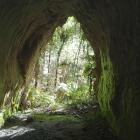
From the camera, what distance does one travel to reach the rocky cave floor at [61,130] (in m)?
8.06

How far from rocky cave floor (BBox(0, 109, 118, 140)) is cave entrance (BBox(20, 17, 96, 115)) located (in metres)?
2.64

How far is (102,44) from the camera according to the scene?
896 cm

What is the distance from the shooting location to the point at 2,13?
7996 mm

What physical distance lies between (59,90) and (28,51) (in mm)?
6197

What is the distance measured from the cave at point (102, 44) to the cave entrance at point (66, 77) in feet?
8.32

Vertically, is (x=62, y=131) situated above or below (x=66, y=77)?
below

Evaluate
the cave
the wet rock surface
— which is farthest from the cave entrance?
the wet rock surface

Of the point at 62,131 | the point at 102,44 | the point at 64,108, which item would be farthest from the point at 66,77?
the point at 102,44

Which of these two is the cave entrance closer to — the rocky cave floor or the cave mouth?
the cave mouth

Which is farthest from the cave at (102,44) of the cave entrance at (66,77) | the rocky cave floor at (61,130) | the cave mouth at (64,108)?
the cave entrance at (66,77)

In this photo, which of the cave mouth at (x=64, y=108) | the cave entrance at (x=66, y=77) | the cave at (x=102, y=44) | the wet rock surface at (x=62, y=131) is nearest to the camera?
the cave at (x=102, y=44)

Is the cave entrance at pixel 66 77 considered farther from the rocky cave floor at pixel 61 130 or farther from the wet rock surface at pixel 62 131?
the wet rock surface at pixel 62 131

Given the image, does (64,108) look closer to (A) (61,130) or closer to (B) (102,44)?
(A) (61,130)

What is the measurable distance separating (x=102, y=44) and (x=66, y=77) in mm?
16657
